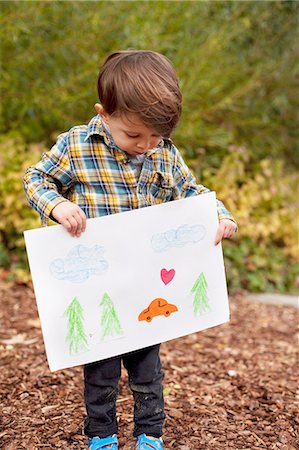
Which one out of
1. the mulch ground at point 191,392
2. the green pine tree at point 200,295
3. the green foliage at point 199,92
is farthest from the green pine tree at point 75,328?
the green foliage at point 199,92

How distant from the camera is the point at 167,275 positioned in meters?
2.34

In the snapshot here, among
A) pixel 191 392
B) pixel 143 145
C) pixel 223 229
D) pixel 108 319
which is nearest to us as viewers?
pixel 143 145

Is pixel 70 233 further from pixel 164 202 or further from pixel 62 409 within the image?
pixel 62 409

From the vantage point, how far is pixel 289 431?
270cm

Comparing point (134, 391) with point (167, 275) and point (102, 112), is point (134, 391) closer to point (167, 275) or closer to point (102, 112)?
point (167, 275)

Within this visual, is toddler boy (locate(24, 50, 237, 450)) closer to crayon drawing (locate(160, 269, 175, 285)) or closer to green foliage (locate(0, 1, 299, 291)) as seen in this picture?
crayon drawing (locate(160, 269, 175, 285))

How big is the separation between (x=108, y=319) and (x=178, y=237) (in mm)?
359

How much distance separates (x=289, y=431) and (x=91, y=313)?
1005 mm

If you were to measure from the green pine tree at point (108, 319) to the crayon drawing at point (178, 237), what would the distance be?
0.23 meters

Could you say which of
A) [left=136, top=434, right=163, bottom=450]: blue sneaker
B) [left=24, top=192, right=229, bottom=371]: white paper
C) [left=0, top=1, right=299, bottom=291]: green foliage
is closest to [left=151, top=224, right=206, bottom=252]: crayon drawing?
[left=24, top=192, right=229, bottom=371]: white paper

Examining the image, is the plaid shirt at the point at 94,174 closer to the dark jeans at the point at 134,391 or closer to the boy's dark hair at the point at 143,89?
the boy's dark hair at the point at 143,89

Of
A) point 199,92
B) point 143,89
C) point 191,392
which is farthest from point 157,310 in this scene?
point 199,92

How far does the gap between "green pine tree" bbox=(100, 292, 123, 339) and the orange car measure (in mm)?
86

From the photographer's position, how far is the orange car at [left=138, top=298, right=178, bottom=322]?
2324 millimetres
